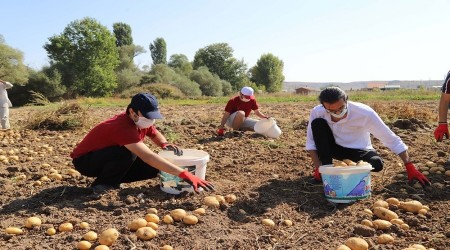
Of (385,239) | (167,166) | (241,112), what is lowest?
(385,239)

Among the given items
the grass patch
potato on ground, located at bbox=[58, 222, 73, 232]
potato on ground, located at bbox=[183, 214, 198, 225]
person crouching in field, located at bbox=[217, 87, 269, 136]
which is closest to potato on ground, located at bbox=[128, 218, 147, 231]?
potato on ground, located at bbox=[183, 214, 198, 225]

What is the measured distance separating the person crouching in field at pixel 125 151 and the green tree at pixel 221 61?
56071mm

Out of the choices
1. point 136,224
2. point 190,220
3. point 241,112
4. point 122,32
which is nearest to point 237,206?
point 190,220

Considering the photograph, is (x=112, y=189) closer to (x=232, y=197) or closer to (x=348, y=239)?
(x=232, y=197)

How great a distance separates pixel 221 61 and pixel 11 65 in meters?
35.7

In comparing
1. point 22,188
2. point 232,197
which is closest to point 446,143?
point 232,197

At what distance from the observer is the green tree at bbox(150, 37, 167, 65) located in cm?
6228

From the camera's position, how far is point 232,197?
314cm

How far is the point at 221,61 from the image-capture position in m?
59.2

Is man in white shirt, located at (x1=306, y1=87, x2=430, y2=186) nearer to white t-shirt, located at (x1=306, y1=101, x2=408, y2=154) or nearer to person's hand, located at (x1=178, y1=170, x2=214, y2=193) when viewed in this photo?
white t-shirt, located at (x1=306, y1=101, x2=408, y2=154)

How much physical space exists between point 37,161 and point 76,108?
325 cm

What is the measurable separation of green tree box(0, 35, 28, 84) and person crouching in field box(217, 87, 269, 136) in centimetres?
2394

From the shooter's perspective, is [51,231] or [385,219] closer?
[51,231]

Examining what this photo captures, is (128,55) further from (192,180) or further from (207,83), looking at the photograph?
(192,180)
